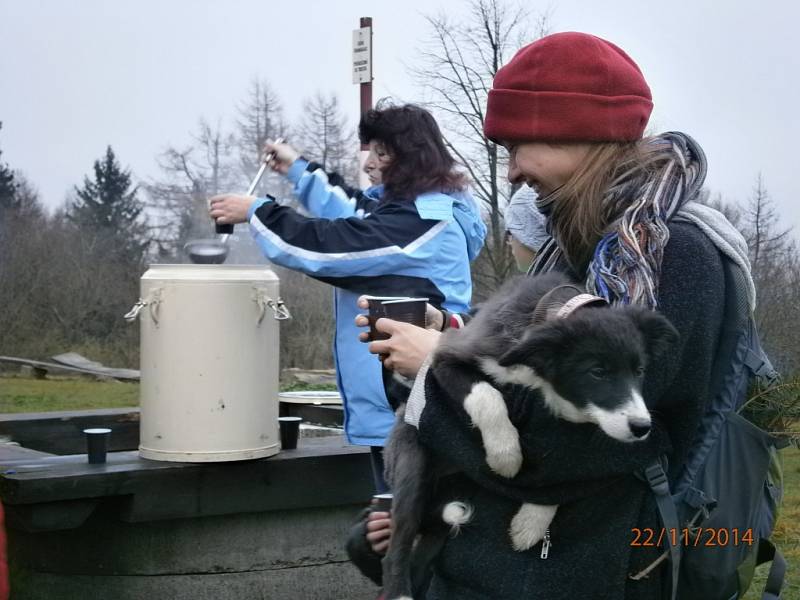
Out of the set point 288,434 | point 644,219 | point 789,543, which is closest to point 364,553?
point 644,219

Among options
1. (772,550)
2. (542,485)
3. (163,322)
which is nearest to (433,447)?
(542,485)

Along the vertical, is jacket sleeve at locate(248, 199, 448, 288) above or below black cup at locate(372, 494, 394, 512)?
above

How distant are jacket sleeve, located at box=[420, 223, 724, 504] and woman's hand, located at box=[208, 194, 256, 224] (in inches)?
108

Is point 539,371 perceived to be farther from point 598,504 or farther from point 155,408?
point 155,408

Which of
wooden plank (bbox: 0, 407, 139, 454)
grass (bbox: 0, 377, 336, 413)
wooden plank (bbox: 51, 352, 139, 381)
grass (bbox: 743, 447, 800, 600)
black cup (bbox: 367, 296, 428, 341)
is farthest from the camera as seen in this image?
wooden plank (bbox: 51, 352, 139, 381)

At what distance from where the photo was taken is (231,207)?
15.6 ft

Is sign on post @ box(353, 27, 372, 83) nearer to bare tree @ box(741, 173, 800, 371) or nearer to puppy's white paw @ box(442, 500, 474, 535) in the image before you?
bare tree @ box(741, 173, 800, 371)

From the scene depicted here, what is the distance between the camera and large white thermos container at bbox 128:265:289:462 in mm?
4570

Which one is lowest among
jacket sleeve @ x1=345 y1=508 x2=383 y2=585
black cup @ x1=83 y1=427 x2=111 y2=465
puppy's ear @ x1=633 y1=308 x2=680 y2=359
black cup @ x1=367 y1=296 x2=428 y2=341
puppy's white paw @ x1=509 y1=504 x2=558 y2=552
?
black cup @ x1=83 y1=427 x2=111 y2=465

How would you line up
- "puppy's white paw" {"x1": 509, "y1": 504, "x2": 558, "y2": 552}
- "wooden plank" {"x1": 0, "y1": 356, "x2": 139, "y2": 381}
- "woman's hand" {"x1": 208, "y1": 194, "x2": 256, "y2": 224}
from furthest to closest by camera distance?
"wooden plank" {"x1": 0, "y1": 356, "x2": 139, "y2": 381} → "woman's hand" {"x1": 208, "y1": 194, "x2": 256, "y2": 224} → "puppy's white paw" {"x1": 509, "y1": 504, "x2": 558, "y2": 552}

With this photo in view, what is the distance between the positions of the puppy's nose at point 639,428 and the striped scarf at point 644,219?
0.87 ft

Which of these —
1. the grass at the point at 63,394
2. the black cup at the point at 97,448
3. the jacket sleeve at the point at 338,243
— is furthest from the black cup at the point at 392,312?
the grass at the point at 63,394

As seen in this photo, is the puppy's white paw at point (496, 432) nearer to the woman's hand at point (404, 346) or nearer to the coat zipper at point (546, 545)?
the coat zipper at point (546, 545)

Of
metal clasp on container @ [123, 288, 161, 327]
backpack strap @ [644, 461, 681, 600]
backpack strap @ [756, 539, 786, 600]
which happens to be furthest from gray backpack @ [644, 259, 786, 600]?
metal clasp on container @ [123, 288, 161, 327]
